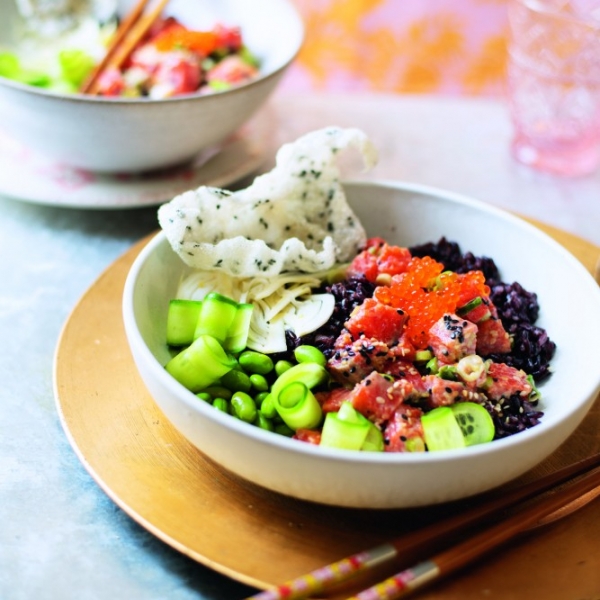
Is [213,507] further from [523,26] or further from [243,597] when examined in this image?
[523,26]

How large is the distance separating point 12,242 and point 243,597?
177cm

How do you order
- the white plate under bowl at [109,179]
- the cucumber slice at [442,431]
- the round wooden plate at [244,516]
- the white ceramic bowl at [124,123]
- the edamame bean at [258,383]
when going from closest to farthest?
the round wooden plate at [244,516], the cucumber slice at [442,431], the edamame bean at [258,383], the white ceramic bowl at [124,123], the white plate under bowl at [109,179]

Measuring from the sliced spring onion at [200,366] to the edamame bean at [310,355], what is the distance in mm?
187

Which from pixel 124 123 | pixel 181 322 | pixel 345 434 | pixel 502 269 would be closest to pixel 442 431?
pixel 345 434

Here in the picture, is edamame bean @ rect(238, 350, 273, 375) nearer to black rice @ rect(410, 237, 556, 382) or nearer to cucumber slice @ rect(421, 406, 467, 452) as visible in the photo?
cucumber slice @ rect(421, 406, 467, 452)

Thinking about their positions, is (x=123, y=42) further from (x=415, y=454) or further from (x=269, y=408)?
(x=415, y=454)

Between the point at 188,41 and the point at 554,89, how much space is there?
66.2 inches

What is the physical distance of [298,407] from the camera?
66.9 inches

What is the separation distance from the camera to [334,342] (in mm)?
1982

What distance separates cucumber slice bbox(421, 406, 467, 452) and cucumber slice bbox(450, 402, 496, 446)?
2cm

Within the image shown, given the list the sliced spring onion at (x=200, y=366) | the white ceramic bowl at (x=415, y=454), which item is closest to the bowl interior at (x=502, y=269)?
the white ceramic bowl at (x=415, y=454)

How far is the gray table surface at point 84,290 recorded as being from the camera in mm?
1634

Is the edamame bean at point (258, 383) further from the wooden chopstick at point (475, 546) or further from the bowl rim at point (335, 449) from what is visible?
the wooden chopstick at point (475, 546)

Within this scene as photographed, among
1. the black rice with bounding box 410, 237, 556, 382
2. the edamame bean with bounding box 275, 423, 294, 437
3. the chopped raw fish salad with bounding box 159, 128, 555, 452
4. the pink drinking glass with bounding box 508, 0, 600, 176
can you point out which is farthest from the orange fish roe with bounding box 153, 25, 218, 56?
the edamame bean with bounding box 275, 423, 294, 437
